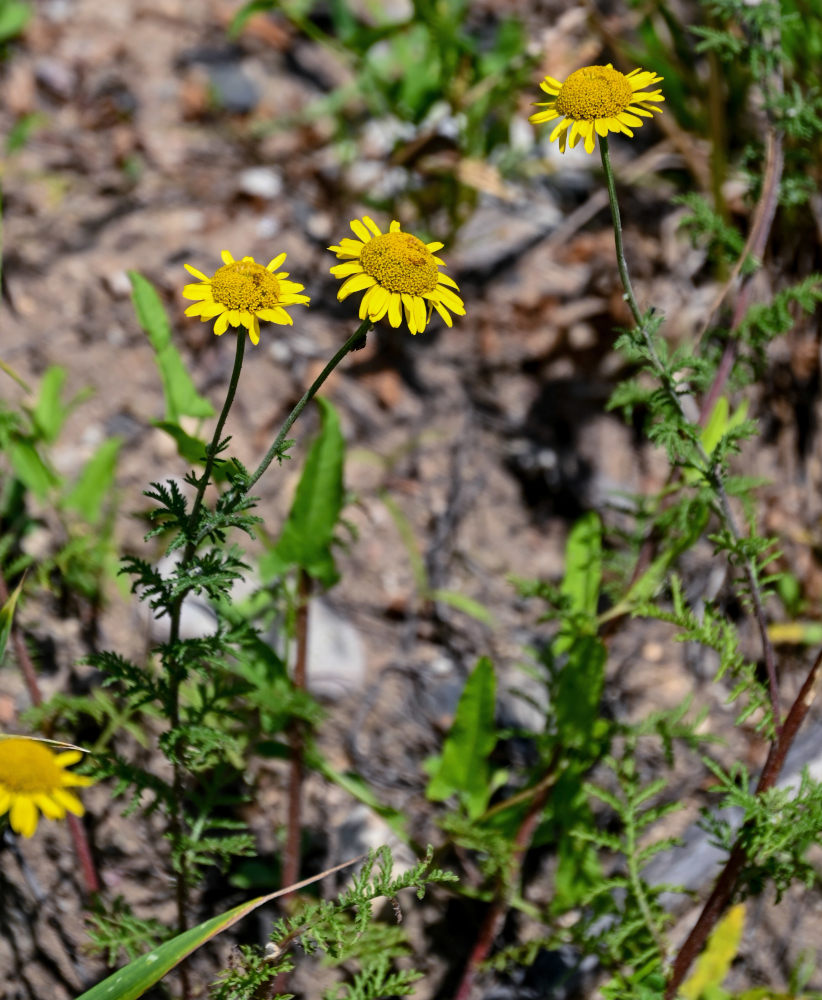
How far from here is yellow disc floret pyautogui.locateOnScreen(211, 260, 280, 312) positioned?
4.57 feet

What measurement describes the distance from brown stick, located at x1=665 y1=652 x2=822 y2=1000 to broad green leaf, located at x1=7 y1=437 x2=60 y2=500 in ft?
5.61

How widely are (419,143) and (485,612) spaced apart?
1.72 meters

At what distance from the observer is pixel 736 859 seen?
5.62 feet

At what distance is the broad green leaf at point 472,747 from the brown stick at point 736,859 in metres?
0.58

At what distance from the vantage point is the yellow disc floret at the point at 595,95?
147 centimetres

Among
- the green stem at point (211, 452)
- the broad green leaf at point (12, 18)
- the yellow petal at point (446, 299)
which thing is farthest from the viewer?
the broad green leaf at point (12, 18)

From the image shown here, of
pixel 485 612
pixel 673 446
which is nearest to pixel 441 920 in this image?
pixel 485 612

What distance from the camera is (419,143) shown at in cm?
343

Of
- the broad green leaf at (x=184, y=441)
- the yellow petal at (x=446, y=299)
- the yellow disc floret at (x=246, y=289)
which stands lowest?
the yellow petal at (x=446, y=299)

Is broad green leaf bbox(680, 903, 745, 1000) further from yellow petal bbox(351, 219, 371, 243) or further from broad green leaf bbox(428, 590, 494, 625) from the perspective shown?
yellow petal bbox(351, 219, 371, 243)

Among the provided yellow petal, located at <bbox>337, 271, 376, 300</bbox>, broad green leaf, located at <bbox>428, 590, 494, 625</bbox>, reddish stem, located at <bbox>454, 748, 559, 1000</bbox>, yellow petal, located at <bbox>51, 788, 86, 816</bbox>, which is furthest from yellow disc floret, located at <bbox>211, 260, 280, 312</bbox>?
broad green leaf, located at <bbox>428, 590, 494, 625</bbox>

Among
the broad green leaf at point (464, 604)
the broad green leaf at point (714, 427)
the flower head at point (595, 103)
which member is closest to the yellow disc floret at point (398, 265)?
the flower head at point (595, 103)

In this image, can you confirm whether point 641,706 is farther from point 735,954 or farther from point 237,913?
point 237,913

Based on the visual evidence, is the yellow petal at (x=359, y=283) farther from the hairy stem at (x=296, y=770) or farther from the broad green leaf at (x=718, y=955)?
the broad green leaf at (x=718, y=955)
